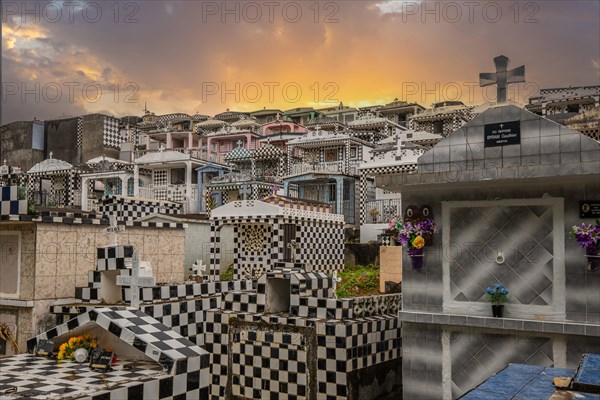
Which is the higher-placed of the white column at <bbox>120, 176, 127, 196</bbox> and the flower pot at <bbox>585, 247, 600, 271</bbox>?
the white column at <bbox>120, 176, 127, 196</bbox>

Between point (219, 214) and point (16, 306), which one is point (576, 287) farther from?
point (219, 214)

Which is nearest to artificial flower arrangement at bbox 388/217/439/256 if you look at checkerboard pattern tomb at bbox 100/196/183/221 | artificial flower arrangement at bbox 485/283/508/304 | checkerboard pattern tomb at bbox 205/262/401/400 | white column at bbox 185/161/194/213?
artificial flower arrangement at bbox 485/283/508/304

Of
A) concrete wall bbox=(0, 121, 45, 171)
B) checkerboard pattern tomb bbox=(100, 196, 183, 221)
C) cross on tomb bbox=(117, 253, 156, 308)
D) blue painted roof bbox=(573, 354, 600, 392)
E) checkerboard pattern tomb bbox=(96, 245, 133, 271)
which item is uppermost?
concrete wall bbox=(0, 121, 45, 171)

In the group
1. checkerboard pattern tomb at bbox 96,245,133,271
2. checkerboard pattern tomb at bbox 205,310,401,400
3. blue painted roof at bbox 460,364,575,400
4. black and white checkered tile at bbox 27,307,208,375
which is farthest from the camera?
checkerboard pattern tomb at bbox 96,245,133,271

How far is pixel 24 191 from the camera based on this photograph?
975cm

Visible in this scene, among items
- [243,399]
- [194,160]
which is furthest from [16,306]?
[194,160]

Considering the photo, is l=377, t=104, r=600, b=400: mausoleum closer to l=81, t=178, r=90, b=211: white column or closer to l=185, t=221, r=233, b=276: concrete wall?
l=185, t=221, r=233, b=276: concrete wall

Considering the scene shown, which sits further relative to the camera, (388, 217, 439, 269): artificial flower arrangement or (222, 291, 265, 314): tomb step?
(222, 291, 265, 314): tomb step

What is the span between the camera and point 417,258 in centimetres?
947

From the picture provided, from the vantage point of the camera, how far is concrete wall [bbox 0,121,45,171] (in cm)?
4866

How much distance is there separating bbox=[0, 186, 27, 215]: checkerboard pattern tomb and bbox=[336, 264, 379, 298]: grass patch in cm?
723

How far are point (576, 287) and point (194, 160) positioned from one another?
29108mm

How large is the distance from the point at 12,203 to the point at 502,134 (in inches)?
321

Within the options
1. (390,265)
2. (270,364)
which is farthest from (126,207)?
(270,364)
